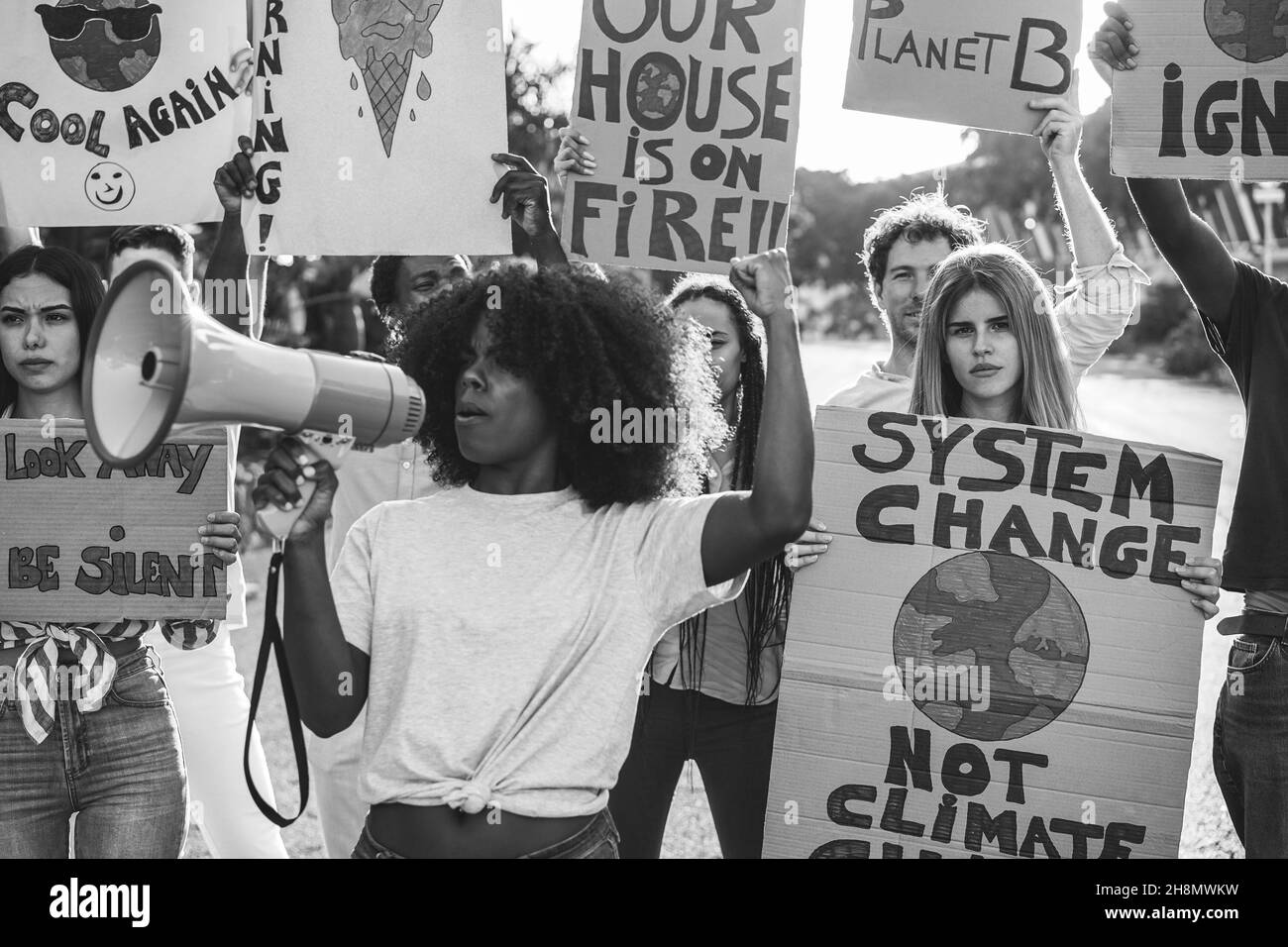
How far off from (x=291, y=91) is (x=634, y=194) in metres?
0.92

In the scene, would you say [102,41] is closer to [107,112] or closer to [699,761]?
[107,112]

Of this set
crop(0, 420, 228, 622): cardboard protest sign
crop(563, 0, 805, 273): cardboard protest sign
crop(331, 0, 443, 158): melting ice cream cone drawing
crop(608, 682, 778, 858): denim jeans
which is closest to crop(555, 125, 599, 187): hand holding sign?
crop(563, 0, 805, 273): cardboard protest sign

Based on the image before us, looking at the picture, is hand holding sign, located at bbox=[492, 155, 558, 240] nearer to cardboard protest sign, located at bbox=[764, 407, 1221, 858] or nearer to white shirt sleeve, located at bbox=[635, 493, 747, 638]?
cardboard protest sign, located at bbox=[764, 407, 1221, 858]

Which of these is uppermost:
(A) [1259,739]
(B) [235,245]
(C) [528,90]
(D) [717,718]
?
(C) [528,90]

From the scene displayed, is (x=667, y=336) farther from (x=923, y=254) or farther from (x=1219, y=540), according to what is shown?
(x=1219, y=540)

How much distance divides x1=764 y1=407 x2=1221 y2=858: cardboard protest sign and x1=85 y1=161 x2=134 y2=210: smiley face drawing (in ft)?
6.41

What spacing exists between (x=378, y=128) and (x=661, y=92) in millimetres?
727

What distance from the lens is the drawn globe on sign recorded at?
3.70 meters

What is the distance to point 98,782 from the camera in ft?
9.98

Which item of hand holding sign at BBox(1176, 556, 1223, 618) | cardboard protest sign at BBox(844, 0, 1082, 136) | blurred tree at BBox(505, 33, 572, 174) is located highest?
blurred tree at BBox(505, 33, 572, 174)

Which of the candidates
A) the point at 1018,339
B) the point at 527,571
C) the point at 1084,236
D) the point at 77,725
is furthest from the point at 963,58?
the point at 77,725

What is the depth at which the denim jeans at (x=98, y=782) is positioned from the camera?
9.82 feet

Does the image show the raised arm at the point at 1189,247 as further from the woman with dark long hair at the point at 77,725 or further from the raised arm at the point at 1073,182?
the woman with dark long hair at the point at 77,725

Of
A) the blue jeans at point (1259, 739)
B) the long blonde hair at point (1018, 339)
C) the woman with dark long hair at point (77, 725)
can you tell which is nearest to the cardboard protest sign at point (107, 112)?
the woman with dark long hair at point (77, 725)
